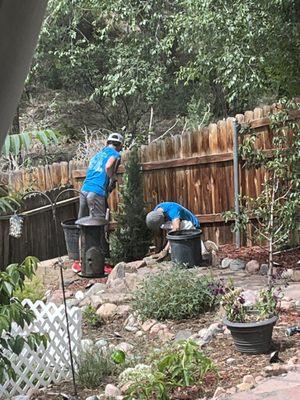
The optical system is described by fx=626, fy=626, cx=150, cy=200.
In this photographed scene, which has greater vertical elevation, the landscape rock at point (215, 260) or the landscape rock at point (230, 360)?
the landscape rock at point (215, 260)

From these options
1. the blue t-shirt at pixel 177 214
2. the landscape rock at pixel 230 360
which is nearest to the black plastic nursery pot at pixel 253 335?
the landscape rock at pixel 230 360

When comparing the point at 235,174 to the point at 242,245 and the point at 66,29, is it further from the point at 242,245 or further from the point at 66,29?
the point at 66,29

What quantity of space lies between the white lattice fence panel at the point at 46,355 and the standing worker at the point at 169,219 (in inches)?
153

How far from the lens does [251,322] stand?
4699mm

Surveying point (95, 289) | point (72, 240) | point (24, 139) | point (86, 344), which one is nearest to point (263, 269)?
point (95, 289)

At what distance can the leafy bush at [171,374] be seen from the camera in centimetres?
395

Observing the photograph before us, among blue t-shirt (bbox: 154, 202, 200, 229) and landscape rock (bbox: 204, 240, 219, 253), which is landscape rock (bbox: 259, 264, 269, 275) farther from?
blue t-shirt (bbox: 154, 202, 200, 229)

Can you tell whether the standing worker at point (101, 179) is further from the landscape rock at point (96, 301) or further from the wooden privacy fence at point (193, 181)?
the landscape rock at point (96, 301)

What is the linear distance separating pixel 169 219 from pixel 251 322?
439 centimetres

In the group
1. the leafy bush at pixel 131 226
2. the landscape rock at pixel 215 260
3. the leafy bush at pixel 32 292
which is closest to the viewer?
the leafy bush at pixel 32 292

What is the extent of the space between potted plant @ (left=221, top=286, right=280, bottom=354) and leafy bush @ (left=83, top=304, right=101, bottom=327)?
Result: 1713mm

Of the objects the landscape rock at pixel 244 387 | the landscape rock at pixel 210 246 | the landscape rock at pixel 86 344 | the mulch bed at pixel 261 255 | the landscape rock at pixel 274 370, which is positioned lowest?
the landscape rock at pixel 244 387

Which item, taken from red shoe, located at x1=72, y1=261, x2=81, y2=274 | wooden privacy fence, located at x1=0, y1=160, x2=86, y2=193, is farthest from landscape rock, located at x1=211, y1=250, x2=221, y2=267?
wooden privacy fence, located at x1=0, y1=160, x2=86, y2=193

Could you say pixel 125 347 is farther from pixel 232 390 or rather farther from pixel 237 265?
pixel 237 265
